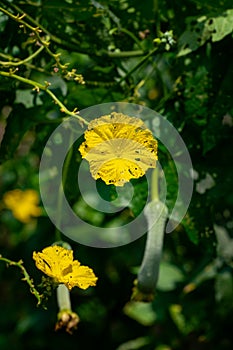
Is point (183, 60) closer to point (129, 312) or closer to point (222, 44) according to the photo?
point (222, 44)

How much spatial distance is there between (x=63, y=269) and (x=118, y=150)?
15 centimetres

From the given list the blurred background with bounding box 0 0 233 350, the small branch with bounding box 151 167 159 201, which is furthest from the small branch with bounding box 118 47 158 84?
the small branch with bounding box 151 167 159 201

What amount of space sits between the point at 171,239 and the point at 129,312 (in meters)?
0.33

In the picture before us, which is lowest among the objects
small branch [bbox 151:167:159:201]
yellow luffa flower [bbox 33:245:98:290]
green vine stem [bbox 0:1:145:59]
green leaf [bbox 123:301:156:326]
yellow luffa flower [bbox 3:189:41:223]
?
yellow luffa flower [bbox 3:189:41:223]

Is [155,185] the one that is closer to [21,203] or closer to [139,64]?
[139,64]

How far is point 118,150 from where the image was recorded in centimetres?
84

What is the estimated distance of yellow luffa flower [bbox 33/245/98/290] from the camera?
2.83 feet

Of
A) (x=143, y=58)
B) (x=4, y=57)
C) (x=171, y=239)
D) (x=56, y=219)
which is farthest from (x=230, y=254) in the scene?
(x=4, y=57)

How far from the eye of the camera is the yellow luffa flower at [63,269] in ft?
2.83

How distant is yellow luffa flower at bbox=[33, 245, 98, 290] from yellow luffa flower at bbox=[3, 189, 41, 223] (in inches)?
56.4

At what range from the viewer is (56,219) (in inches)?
48.2

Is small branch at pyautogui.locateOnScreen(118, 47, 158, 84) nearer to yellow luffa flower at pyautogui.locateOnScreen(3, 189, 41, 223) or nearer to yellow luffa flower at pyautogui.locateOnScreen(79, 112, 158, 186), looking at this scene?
yellow luffa flower at pyautogui.locateOnScreen(79, 112, 158, 186)

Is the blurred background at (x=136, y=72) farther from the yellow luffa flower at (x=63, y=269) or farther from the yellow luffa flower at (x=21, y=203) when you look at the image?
the yellow luffa flower at (x=21, y=203)

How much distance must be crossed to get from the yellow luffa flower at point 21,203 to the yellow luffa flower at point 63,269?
4.70 feet
